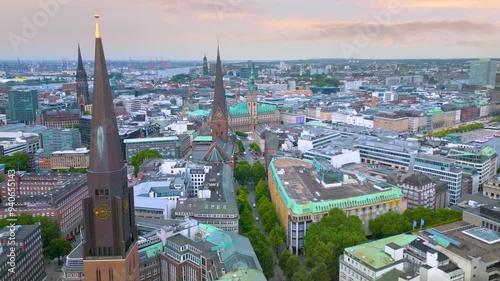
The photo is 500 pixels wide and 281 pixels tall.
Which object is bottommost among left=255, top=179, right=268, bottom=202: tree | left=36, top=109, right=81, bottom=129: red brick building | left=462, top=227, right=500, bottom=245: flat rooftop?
left=255, top=179, right=268, bottom=202: tree

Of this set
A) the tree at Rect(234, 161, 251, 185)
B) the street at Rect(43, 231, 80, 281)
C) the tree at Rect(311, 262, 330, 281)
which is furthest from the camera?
the tree at Rect(234, 161, 251, 185)

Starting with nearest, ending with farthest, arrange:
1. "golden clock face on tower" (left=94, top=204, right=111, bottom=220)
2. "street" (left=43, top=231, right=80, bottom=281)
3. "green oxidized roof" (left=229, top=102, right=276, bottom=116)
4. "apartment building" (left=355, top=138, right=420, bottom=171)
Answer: "golden clock face on tower" (left=94, top=204, right=111, bottom=220)
"street" (left=43, top=231, right=80, bottom=281)
"apartment building" (left=355, top=138, right=420, bottom=171)
"green oxidized roof" (left=229, top=102, right=276, bottom=116)

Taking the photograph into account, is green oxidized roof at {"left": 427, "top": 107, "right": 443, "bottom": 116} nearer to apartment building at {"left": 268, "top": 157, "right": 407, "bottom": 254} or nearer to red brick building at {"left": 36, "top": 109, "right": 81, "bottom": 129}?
apartment building at {"left": 268, "top": 157, "right": 407, "bottom": 254}

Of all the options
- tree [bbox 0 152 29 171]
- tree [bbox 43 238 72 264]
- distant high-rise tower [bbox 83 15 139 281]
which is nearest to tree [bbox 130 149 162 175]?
tree [bbox 0 152 29 171]

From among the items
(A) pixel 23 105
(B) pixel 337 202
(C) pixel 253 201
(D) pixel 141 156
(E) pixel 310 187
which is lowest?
(C) pixel 253 201

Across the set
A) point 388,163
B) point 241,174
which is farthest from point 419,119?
point 241,174

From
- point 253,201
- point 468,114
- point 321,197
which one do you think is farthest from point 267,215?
point 468,114

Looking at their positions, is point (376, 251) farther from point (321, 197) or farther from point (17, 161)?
point (17, 161)
